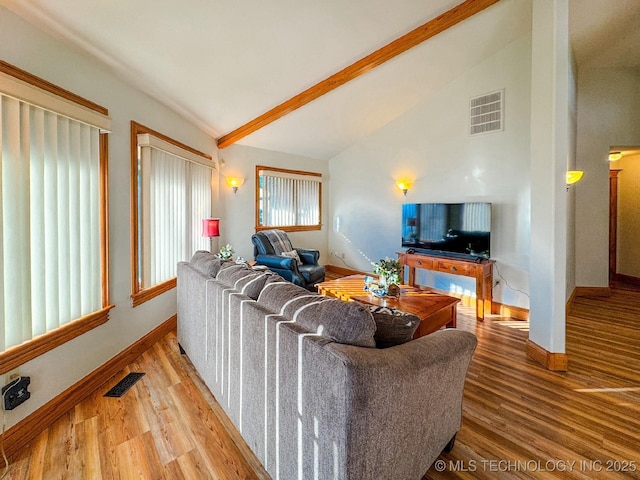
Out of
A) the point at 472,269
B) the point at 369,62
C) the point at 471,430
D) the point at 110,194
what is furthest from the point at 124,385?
the point at 369,62

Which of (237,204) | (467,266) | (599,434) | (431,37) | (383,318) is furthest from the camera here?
(237,204)

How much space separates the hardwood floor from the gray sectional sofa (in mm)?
217

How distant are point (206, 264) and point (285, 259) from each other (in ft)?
6.14

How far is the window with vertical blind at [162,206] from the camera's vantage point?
286 cm

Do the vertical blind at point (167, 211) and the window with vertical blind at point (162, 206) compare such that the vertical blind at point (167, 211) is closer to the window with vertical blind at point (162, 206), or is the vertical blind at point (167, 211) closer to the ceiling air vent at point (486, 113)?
the window with vertical blind at point (162, 206)

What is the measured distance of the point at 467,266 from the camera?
3.80 m

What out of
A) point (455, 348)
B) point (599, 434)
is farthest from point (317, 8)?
point (599, 434)

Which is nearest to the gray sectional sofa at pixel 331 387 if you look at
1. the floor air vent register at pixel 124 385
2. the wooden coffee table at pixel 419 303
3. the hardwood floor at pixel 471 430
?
the hardwood floor at pixel 471 430

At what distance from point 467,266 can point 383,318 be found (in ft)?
9.51

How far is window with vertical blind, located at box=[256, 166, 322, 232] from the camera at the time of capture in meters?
5.50

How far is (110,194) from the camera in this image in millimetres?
2475

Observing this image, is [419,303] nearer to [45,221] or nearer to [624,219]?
[45,221]

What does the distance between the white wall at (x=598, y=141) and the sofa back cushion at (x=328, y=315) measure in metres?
5.04

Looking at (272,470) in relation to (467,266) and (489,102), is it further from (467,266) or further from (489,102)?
(489,102)
